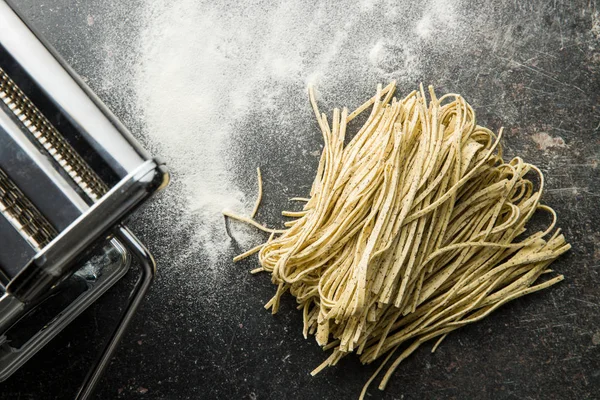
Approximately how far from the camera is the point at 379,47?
2.02 metres

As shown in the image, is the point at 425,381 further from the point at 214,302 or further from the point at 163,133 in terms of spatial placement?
the point at 163,133

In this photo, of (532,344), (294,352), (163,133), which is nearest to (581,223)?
(532,344)

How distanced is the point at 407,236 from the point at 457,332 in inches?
13.9

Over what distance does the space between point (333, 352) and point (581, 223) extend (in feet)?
2.71

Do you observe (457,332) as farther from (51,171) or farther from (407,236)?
(51,171)

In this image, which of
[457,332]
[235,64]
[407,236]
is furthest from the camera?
[235,64]

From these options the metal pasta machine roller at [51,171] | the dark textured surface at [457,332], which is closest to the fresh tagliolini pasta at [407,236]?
the dark textured surface at [457,332]

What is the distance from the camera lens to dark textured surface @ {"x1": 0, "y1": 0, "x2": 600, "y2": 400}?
1907 mm

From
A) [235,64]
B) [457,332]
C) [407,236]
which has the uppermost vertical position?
[235,64]

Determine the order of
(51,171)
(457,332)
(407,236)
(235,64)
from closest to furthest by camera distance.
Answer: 1. (51,171)
2. (407,236)
3. (457,332)
4. (235,64)

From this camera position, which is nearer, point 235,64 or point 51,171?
point 51,171

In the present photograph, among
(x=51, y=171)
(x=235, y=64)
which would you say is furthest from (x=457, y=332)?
(x=51, y=171)

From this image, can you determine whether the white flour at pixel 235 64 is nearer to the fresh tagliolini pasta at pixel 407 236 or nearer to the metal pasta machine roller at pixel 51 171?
the fresh tagliolini pasta at pixel 407 236

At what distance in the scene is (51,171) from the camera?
3.91ft
